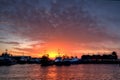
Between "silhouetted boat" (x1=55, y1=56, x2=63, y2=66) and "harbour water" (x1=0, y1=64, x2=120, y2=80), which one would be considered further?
"silhouetted boat" (x1=55, y1=56, x2=63, y2=66)

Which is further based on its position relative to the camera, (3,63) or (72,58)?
(72,58)

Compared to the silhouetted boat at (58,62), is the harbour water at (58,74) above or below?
below

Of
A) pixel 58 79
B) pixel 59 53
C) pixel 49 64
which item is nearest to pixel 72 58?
pixel 59 53

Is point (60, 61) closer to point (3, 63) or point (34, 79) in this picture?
point (3, 63)

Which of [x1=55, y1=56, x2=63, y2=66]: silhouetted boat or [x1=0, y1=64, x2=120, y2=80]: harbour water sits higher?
[x1=55, y1=56, x2=63, y2=66]: silhouetted boat

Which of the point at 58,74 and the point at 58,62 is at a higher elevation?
the point at 58,62

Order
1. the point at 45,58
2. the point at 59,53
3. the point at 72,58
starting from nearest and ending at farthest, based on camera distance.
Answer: the point at 45,58 < the point at 59,53 < the point at 72,58

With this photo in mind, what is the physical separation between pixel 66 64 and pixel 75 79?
95.5 m

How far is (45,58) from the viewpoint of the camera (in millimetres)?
144250

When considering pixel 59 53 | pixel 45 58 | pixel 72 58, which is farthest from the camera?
pixel 72 58

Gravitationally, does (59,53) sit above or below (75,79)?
above

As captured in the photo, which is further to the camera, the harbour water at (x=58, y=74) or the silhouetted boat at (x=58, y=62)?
the silhouetted boat at (x=58, y=62)

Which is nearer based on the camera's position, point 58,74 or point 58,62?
point 58,74

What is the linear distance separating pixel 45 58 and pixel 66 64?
17433 mm
